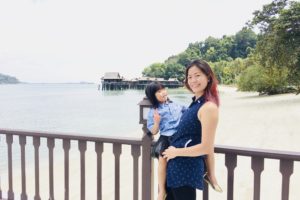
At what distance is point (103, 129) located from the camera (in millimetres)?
20156

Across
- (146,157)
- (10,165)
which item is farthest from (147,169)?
(10,165)

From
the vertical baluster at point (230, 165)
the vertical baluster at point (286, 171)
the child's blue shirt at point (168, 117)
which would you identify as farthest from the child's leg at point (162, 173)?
the vertical baluster at point (286, 171)


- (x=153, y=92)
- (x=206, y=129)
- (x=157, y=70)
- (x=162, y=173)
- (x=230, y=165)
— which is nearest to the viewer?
(x=206, y=129)

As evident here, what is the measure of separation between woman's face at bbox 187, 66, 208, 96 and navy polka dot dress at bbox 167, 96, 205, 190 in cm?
6

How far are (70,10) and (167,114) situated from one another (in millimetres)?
30218

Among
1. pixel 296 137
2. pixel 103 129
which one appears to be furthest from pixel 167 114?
pixel 103 129

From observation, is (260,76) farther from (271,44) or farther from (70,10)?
(70,10)

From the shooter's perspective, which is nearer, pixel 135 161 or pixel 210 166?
pixel 210 166

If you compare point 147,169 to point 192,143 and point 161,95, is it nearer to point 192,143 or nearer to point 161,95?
point 161,95

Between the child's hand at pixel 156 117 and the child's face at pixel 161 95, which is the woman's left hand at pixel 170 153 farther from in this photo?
the child's face at pixel 161 95

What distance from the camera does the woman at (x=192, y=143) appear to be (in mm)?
1941

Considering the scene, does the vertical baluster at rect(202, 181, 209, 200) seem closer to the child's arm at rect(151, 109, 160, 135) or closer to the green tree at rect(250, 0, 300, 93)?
the child's arm at rect(151, 109, 160, 135)

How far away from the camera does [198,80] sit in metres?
2.02

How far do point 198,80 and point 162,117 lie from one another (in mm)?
504
